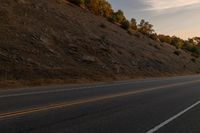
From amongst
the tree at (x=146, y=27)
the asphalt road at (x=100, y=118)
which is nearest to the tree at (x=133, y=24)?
the tree at (x=146, y=27)

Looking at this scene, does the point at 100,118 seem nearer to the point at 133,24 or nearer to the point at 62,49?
the point at 62,49

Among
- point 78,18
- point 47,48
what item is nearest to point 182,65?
point 78,18

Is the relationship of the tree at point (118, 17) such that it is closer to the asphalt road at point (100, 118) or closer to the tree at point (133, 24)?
the tree at point (133, 24)

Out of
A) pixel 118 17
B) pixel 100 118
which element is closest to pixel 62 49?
pixel 100 118

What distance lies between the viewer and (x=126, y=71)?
43031mm

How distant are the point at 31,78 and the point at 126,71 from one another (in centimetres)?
1630

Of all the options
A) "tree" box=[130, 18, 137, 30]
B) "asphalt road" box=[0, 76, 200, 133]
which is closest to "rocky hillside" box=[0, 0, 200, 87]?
"asphalt road" box=[0, 76, 200, 133]

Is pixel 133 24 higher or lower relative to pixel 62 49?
higher

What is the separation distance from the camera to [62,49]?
39688mm

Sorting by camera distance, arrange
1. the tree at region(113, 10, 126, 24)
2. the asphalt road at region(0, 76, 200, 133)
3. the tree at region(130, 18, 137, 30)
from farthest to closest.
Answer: the tree at region(130, 18, 137, 30) < the tree at region(113, 10, 126, 24) < the asphalt road at region(0, 76, 200, 133)

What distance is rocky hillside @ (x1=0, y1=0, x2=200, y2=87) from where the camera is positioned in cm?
3137

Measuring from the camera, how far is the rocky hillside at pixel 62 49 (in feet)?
103

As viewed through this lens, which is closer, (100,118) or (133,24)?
(100,118)

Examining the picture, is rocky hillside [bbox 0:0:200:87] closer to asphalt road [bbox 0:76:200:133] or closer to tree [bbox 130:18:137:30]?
asphalt road [bbox 0:76:200:133]
